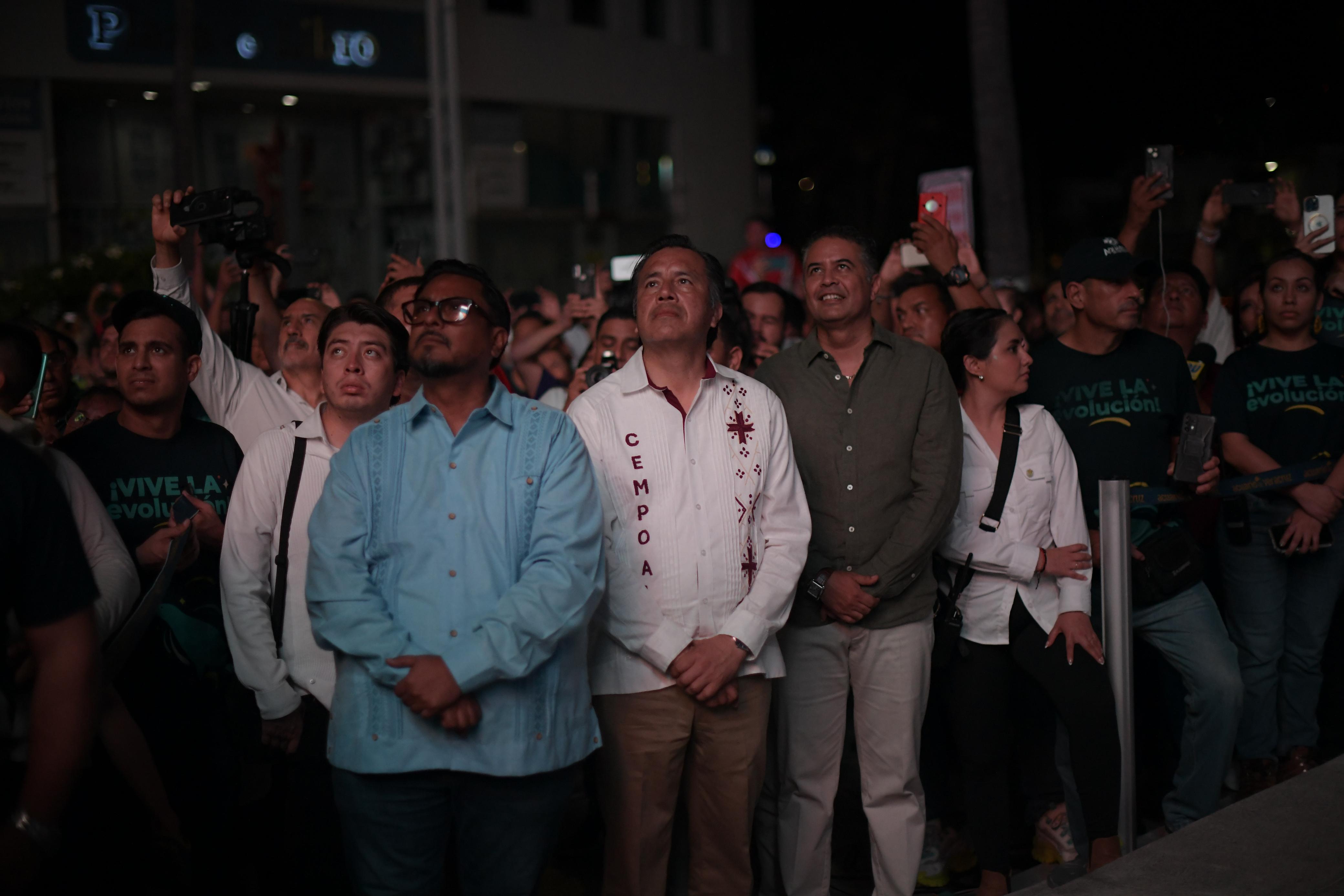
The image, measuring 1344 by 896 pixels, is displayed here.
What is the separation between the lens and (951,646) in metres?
4.52

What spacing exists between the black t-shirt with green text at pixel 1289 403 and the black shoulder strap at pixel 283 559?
4.01 meters

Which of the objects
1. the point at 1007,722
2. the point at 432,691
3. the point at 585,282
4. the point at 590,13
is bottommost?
the point at 1007,722

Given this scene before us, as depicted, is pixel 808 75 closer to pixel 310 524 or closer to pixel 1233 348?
pixel 1233 348

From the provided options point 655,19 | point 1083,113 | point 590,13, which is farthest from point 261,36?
point 1083,113

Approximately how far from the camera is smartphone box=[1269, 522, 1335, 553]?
5.41m

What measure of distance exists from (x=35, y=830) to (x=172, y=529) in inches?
54.6

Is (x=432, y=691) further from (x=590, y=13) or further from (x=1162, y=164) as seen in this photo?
(x=590, y=13)

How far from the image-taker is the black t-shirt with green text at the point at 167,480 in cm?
400

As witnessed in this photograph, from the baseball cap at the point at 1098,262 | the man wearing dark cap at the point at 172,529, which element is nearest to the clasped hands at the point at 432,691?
the man wearing dark cap at the point at 172,529

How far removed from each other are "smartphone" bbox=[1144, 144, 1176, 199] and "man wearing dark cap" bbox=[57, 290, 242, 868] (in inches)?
165

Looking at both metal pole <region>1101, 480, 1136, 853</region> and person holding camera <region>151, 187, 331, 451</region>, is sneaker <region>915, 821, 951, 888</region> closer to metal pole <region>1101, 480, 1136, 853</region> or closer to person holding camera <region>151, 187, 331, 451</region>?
metal pole <region>1101, 480, 1136, 853</region>

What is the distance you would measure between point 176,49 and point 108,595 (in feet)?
50.4

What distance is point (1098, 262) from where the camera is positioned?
4965mm

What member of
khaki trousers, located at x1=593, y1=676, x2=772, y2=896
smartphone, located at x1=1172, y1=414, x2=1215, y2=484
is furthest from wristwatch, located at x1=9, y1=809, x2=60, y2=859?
smartphone, located at x1=1172, y1=414, x2=1215, y2=484
